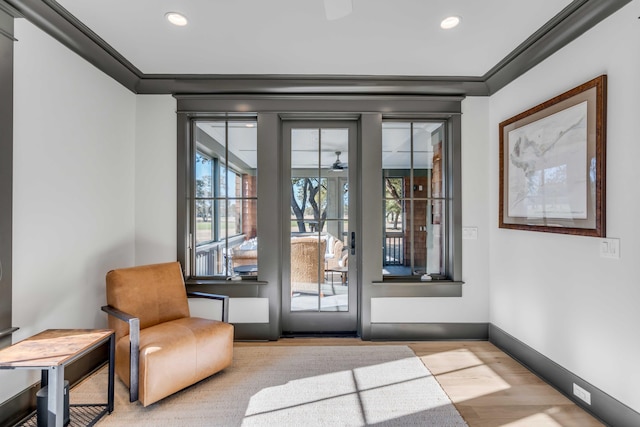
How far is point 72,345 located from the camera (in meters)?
1.81

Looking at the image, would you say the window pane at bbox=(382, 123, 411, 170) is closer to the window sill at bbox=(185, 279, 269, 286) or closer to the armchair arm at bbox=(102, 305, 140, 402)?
the window sill at bbox=(185, 279, 269, 286)

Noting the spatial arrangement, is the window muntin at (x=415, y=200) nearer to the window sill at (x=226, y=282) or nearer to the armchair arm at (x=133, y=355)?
the window sill at (x=226, y=282)

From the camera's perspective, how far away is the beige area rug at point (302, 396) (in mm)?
2020

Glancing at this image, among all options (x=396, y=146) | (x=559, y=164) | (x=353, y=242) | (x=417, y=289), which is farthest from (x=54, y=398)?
(x=559, y=164)

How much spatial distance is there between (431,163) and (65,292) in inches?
135

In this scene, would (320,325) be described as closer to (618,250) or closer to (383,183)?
(383,183)

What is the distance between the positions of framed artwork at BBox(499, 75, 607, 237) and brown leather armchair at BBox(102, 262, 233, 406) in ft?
8.57

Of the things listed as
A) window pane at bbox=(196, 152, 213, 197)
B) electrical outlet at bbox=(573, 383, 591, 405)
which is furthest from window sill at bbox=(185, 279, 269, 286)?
electrical outlet at bbox=(573, 383, 591, 405)

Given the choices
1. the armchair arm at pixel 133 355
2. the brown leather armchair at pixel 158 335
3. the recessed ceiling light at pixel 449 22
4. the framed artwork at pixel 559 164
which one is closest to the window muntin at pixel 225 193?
the brown leather armchair at pixel 158 335

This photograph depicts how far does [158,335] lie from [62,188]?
1275 mm

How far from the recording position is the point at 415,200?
339cm

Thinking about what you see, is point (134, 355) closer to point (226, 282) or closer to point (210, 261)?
point (226, 282)

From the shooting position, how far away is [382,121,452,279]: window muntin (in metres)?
3.38

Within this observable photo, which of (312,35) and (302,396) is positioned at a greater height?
(312,35)
